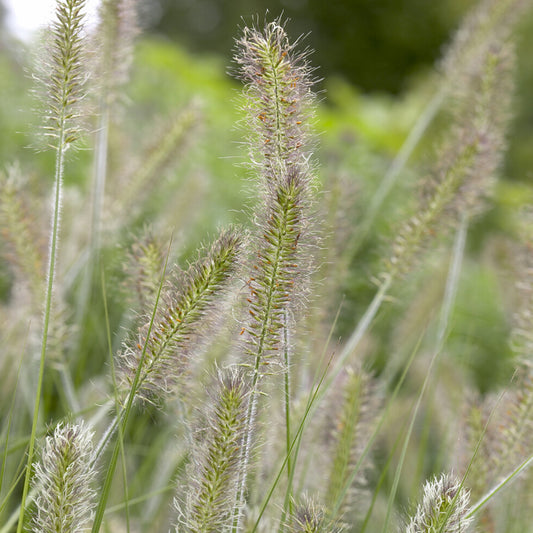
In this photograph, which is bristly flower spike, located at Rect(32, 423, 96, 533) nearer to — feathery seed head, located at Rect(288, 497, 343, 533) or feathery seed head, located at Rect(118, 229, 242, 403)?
feathery seed head, located at Rect(118, 229, 242, 403)

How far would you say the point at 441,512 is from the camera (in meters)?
0.77

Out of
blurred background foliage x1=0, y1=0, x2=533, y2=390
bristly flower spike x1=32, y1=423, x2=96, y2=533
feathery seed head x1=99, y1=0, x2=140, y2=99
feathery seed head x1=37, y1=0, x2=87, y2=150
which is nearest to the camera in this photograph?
bristly flower spike x1=32, y1=423, x2=96, y2=533

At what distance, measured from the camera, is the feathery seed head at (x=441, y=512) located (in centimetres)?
76

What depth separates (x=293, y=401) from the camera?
131cm

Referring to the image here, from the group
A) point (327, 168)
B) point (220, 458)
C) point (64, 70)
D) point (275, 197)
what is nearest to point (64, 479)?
point (220, 458)

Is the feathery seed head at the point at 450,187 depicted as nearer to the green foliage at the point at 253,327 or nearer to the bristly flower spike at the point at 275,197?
the green foliage at the point at 253,327

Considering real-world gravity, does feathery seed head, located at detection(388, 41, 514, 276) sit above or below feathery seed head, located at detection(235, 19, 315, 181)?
below

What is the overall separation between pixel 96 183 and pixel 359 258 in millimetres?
1761

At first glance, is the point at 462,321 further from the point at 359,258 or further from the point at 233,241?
the point at 233,241

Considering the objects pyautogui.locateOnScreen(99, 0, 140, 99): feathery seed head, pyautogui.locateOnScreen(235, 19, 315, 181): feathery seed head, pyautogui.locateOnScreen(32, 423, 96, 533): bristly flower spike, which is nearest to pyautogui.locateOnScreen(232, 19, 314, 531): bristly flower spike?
pyautogui.locateOnScreen(235, 19, 315, 181): feathery seed head

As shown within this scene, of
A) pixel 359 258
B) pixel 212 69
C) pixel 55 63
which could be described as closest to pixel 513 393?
pixel 55 63

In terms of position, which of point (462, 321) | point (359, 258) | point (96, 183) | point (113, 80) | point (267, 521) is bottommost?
point (462, 321)

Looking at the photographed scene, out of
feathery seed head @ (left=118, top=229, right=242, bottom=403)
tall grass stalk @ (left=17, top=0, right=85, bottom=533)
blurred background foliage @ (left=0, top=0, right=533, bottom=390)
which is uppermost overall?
tall grass stalk @ (left=17, top=0, right=85, bottom=533)

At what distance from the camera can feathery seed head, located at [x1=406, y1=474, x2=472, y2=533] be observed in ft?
2.49
